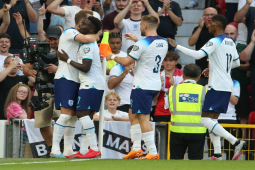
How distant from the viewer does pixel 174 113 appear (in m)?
7.36

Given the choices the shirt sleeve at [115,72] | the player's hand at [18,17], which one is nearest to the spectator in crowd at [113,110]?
the shirt sleeve at [115,72]

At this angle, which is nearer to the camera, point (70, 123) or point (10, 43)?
point (70, 123)

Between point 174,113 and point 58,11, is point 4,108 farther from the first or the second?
point 174,113

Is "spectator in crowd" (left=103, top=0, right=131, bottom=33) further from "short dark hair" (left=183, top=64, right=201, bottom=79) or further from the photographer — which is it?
"short dark hair" (left=183, top=64, right=201, bottom=79)

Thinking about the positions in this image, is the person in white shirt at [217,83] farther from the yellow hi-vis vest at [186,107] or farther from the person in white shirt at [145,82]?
the person in white shirt at [145,82]

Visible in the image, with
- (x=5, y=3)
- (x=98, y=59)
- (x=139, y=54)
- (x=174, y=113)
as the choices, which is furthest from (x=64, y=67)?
(x=5, y=3)

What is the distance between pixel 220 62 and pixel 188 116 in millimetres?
971

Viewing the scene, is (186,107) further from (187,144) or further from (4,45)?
(4,45)

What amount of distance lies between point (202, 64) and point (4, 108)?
4.37 metres

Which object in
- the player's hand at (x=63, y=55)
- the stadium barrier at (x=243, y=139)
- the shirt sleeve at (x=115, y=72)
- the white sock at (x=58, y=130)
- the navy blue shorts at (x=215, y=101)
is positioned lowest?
the stadium barrier at (x=243, y=139)

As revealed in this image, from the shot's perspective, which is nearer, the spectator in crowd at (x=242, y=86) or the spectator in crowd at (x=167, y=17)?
the spectator in crowd at (x=242, y=86)

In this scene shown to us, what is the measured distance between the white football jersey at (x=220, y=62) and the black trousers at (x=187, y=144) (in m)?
0.84

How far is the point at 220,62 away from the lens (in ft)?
23.7

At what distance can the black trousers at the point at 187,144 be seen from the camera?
7324 mm
